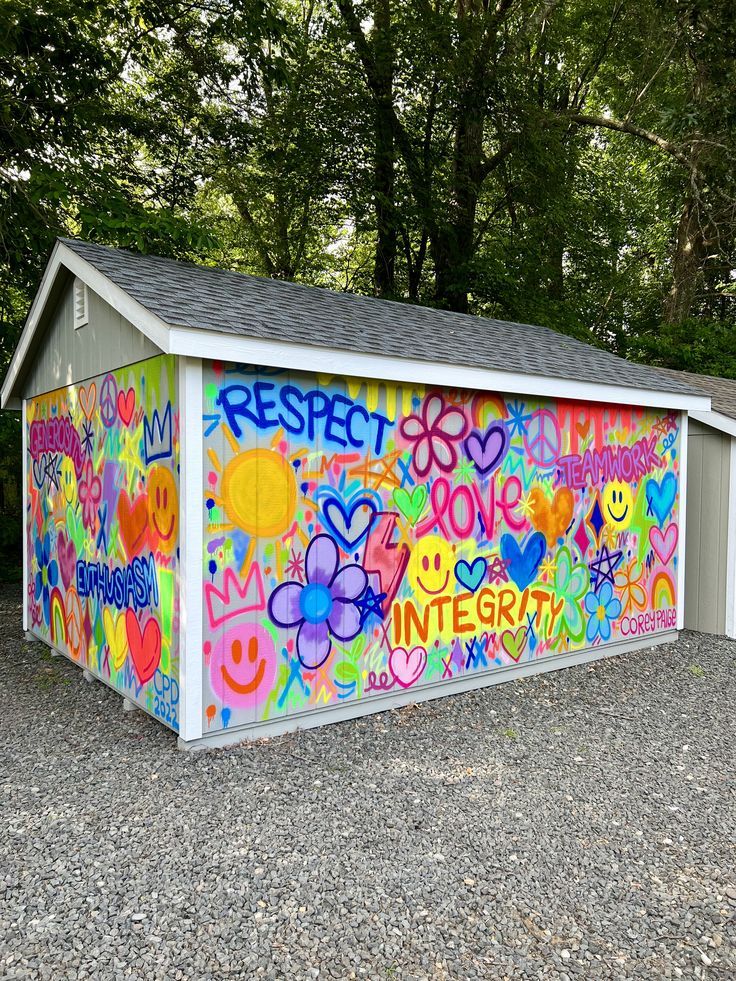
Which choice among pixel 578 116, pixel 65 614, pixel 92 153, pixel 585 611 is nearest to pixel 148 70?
pixel 92 153

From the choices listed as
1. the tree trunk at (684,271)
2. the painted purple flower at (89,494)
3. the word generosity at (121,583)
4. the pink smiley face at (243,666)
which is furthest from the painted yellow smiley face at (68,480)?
the tree trunk at (684,271)

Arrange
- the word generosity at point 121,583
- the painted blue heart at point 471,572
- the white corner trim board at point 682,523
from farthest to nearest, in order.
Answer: the white corner trim board at point 682,523 → the painted blue heart at point 471,572 → the word generosity at point 121,583

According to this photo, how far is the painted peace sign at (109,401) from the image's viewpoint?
503 centimetres

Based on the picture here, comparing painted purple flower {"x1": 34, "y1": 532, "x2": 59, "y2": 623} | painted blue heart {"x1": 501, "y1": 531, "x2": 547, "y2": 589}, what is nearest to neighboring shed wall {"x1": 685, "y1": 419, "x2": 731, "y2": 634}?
painted blue heart {"x1": 501, "y1": 531, "x2": 547, "y2": 589}

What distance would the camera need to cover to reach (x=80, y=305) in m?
5.47

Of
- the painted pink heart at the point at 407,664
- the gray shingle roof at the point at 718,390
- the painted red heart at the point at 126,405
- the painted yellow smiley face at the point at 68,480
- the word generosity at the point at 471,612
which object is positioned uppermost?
the gray shingle roof at the point at 718,390

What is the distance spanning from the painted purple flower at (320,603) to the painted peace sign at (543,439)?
2.01 metres

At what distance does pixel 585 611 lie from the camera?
640cm

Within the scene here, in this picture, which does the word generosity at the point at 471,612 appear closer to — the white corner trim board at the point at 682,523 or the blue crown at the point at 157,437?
the white corner trim board at the point at 682,523

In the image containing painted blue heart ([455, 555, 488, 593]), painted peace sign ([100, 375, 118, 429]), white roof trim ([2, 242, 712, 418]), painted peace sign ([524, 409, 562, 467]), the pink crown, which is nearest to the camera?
white roof trim ([2, 242, 712, 418])

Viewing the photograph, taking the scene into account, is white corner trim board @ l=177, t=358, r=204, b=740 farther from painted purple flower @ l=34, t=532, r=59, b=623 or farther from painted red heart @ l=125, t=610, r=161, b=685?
painted purple flower @ l=34, t=532, r=59, b=623

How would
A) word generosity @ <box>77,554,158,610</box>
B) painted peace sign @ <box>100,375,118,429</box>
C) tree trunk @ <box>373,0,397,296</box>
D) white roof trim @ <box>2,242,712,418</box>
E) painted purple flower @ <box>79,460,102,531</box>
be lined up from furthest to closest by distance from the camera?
tree trunk @ <box>373,0,397,296</box> → painted purple flower @ <box>79,460,102,531</box> → painted peace sign @ <box>100,375,118,429</box> → word generosity @ <box>77,554,158,610</box> → white roof trim @ <box>2,242,712,418</box>

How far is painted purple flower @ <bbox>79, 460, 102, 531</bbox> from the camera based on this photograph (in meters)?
5.36

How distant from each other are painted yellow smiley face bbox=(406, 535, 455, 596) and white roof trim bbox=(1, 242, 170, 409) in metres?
2.35
